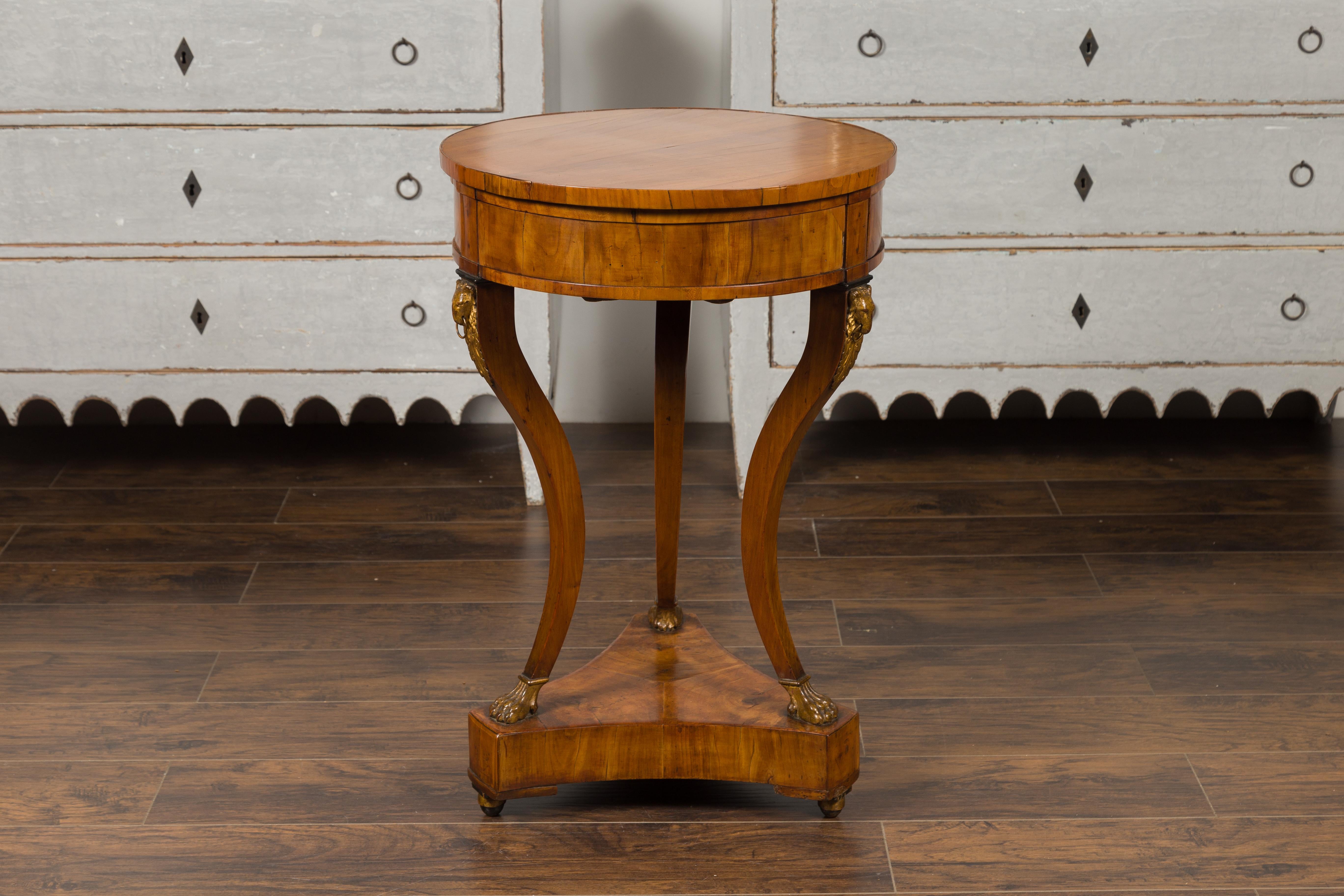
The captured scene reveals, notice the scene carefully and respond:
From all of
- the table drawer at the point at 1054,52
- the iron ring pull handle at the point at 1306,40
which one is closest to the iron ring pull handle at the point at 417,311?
the table drawer at the point at 1054,52

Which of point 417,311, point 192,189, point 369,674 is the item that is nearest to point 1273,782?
point 369,674

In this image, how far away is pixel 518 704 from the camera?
5.74 feet

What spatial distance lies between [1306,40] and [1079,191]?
1.54 ft

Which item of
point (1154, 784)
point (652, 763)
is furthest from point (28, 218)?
point (1154, 784)

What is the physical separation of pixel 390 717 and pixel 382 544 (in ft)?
1.99

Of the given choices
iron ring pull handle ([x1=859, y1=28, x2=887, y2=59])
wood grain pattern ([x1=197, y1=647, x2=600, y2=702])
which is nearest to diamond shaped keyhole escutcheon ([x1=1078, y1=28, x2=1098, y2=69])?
iron ring pull handle ([x1=859, y1=28, x2=887, y2=59])

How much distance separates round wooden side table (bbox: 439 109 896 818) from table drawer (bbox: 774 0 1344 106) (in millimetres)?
763

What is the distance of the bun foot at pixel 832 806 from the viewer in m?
1.76

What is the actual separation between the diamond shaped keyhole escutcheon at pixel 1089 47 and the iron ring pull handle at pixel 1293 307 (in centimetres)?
61

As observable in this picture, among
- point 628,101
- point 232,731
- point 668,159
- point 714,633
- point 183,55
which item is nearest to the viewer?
point 668,159

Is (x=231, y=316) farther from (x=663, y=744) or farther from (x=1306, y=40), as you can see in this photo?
(x=1306, y=40)

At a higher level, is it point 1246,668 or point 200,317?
point 200,317

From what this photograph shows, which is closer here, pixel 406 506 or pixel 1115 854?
pixel 1115 854

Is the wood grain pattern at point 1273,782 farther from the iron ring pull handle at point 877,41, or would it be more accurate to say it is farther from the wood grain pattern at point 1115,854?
the iron ring pull handle at point 877,41
